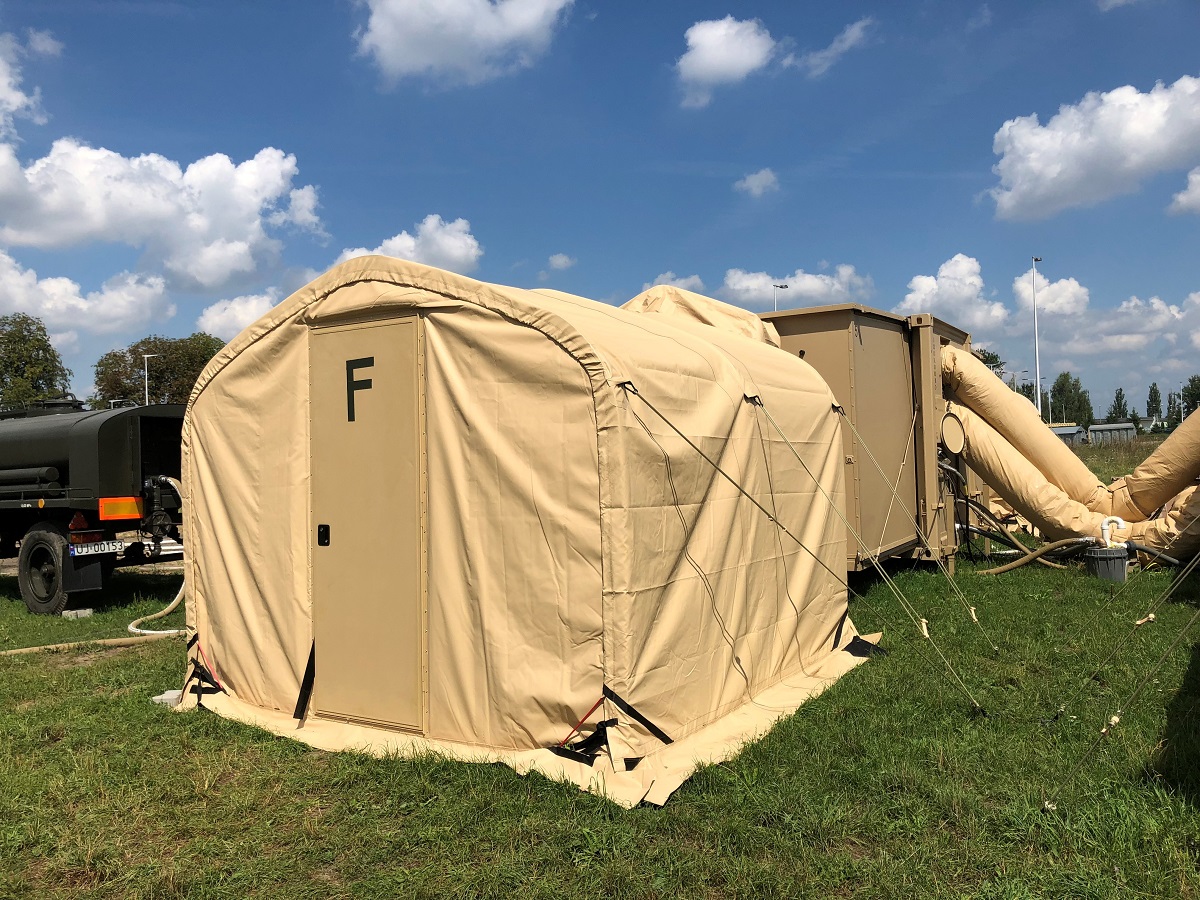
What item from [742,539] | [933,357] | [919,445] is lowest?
[742,539]

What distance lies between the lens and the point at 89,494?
33.8 feet

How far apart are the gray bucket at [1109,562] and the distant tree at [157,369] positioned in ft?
120

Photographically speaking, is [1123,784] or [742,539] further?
[742,539]

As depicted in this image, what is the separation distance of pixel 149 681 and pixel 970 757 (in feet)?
19.1

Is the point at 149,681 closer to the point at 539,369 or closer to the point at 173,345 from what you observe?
the point at 539,369

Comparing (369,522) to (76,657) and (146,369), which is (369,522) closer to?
(76,657)

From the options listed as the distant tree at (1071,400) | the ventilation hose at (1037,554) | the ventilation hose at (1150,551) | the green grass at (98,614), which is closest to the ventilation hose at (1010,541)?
the ventilation hose at (1037,554)

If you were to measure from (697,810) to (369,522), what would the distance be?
2.55 metres

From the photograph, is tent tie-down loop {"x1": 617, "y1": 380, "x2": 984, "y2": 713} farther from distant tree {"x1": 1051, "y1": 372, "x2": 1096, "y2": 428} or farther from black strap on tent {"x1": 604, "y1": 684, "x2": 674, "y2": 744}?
distant tree {"x1": 1051, "y1": 372, "x2": 1096, "y2": 428}

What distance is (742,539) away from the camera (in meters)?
5.74

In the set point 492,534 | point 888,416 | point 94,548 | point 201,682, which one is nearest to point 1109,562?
point 888,416

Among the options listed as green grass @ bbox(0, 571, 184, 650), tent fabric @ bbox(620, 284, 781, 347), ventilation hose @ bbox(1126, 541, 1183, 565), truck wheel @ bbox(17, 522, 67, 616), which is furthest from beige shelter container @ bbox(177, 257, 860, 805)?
ventilation hose @ bbox(1126, 541, 1183, 565)

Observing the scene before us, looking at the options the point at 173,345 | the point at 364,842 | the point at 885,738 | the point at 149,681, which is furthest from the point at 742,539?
the point at 173,345

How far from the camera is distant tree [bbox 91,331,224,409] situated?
38906mm
